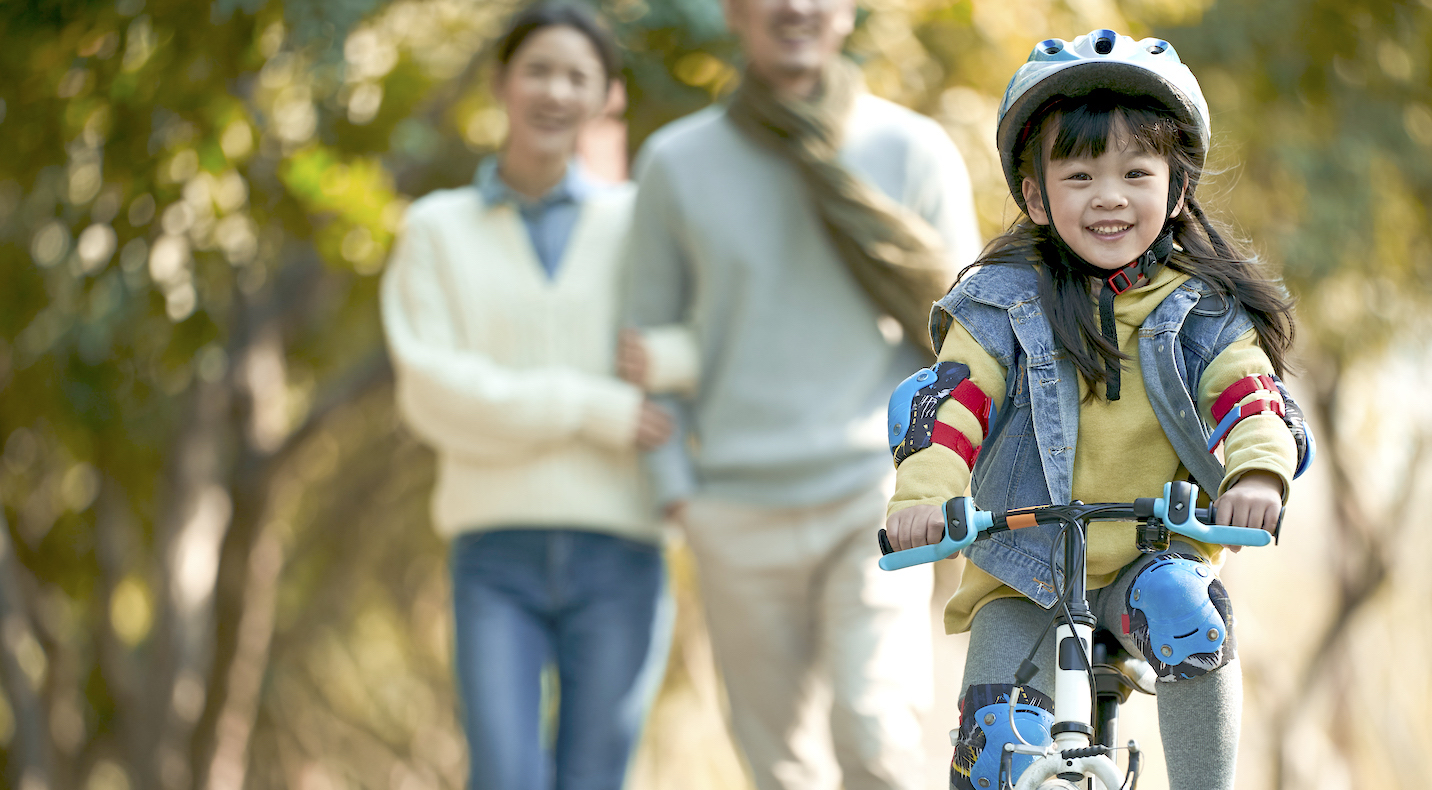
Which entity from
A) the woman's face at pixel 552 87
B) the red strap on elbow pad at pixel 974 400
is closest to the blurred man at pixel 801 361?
the woman's face at pixel 552 87

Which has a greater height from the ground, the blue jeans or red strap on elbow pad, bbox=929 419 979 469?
red strap on elbow pad, bbox=929 419 979 469

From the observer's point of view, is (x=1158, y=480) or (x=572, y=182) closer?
(x=1158, y=480)

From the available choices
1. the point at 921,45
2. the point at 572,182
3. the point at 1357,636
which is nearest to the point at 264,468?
the point at 921,45

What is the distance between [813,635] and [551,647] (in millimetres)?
722

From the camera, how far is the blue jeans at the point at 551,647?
4137 millimetres

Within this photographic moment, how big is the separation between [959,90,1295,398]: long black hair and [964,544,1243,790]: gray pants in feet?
1.16

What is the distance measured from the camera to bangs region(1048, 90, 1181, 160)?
2.49 metres

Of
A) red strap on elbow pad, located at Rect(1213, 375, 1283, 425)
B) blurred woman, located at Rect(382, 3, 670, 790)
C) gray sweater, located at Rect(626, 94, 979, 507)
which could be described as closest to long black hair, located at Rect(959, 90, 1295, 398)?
red strap on elbow pad, located at Rect(1213, 375, 1283, 425)

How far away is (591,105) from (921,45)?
12.6 feet

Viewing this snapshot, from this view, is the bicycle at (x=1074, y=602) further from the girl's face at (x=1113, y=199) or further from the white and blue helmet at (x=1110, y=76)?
the white and blue helmet at (x=1110, y=76)

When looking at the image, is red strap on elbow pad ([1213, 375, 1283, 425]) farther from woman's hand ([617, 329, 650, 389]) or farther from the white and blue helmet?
woman's hand ([617, 329, 650, 389])

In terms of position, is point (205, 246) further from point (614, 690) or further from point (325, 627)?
point (325, 627)

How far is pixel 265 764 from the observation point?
48.4 feet

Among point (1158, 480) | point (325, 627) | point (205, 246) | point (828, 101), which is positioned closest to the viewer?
point (1158, 480)
